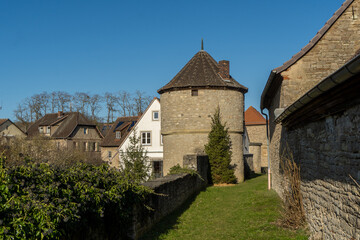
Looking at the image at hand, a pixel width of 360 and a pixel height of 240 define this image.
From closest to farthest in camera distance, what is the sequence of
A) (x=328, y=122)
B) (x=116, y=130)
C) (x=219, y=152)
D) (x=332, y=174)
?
(x=332, y=174) < (x=328, y=122) < (x=219, y=152) < (x=116, y=130)

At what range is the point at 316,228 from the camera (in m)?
7.23

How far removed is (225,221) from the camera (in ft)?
33.9

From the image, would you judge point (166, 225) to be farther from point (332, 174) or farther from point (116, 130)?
point (116, 130)

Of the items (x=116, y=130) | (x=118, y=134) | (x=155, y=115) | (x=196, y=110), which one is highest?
(x=155, y=115)

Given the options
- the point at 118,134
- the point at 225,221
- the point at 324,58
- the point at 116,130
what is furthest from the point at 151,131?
the point at 225,221

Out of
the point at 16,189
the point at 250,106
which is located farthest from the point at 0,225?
the point at 250,106

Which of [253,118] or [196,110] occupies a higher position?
[253,118]

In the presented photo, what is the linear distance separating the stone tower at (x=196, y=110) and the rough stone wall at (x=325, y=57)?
11.5 meters

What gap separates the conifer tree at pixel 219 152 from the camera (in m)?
22.5

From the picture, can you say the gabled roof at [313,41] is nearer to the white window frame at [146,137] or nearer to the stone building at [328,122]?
the stone building at [328,122]

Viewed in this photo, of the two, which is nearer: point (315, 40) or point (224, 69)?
point (315, 40)

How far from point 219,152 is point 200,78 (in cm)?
517

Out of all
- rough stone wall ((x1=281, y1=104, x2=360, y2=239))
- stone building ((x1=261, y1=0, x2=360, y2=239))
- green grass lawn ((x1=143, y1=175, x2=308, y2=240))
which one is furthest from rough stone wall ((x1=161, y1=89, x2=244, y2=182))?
rough stone wall ((x1=281, y1=104, x2=360, y2=239))

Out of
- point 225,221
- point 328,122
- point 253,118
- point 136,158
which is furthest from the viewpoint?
point 253,118
